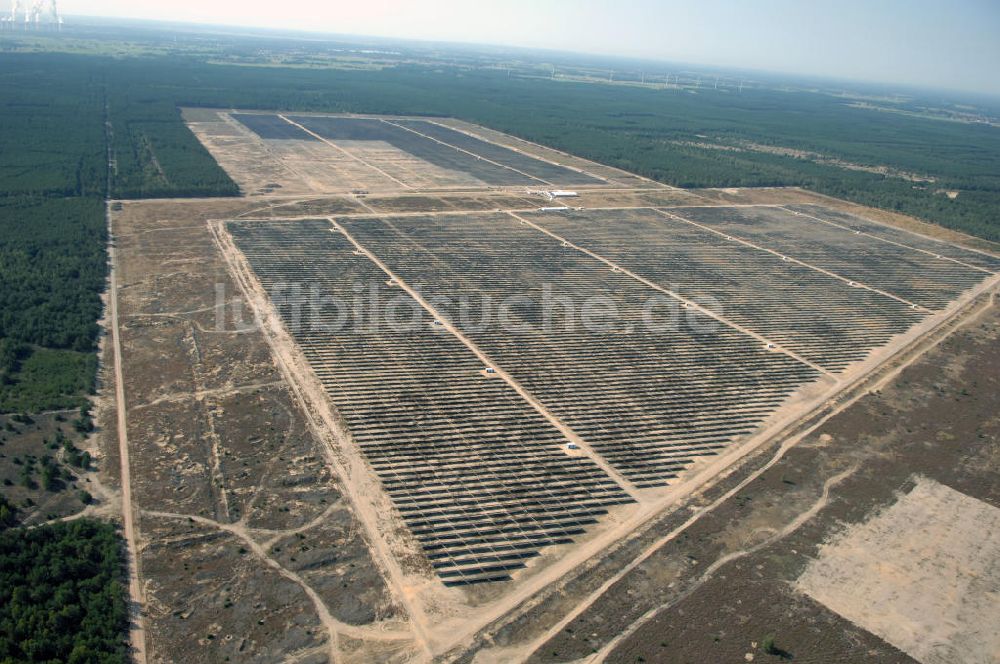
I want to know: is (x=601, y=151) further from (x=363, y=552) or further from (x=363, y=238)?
(x=363, y=552)

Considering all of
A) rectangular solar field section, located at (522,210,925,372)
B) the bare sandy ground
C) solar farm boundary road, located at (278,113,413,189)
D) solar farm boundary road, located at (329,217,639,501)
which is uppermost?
solar farm boundary road, located at (278,113,413,189)

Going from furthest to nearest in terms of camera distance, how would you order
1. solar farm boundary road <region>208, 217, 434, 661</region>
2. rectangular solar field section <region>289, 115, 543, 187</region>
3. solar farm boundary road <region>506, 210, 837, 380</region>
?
rectangular solar field section <region>289, 115, 543, 187</region>
solar farm boundary road <region>506, 210, 837, 380</region>
solar farm boundary road <region>208, 217, 434, 661</region>

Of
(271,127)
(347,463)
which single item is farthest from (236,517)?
(271,127)

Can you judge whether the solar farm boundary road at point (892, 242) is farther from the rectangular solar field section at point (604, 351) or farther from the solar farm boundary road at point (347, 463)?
the solar farm boundary road at point (347, 463)

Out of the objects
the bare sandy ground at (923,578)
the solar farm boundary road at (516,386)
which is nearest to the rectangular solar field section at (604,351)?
the solar farm boundary road at (516,386)

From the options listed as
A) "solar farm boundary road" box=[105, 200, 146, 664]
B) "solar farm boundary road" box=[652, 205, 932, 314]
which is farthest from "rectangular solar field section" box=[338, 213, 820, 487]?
"solar farm boundary road" box=[105, 200, 146, 664]

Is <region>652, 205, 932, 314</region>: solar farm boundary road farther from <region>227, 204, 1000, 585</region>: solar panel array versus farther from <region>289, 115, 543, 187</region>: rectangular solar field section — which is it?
<region>289, 115, 543, 187</region>: rectangular solar field section

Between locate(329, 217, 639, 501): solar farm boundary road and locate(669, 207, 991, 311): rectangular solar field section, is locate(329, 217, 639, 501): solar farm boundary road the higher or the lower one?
the lower one

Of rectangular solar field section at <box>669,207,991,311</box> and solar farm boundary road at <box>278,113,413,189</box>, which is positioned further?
solar farm boundary road at <box>278,113,413,189</box>
